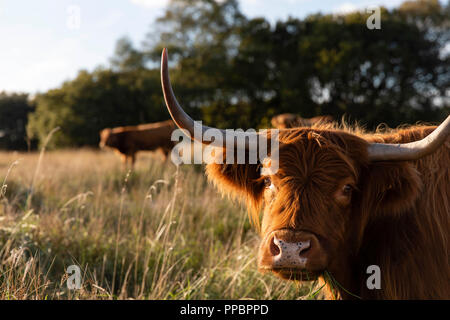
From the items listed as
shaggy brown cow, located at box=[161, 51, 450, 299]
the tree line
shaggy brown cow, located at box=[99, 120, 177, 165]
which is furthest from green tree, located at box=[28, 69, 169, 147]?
shaggy brown cow, located at box=[161, 51, 450, 299]

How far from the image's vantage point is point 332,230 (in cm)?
209

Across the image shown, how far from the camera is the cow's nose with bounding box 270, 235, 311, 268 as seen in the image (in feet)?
6.12

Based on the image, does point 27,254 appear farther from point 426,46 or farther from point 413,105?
point 426,46

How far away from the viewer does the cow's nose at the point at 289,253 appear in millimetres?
1864

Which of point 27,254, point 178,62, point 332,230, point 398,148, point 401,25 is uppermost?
point 401,25

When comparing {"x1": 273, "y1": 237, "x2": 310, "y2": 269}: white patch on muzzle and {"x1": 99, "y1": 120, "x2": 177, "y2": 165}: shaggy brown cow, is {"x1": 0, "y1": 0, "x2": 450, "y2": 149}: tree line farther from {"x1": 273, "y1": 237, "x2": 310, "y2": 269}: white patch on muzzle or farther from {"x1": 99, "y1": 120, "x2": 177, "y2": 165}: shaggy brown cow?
{"x1": 273, "y1": 237, "x2": 310, "y2": 269}: white patch on muzzle

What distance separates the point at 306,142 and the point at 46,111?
21.2m

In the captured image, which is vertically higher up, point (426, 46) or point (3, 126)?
point (426, 46)

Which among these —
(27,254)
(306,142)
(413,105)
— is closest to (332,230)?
(306,142)

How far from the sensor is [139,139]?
1666 cm

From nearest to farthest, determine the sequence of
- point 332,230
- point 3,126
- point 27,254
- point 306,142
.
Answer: point 332,230, point 306,142, point 27,254, point 3,126

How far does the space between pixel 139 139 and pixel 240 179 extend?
14.6 metres

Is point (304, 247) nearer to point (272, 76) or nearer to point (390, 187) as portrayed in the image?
point (390, 187)

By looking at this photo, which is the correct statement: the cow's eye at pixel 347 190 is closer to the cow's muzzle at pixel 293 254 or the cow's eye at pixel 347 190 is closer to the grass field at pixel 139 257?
the cow's muzzle at pixel 293 254
